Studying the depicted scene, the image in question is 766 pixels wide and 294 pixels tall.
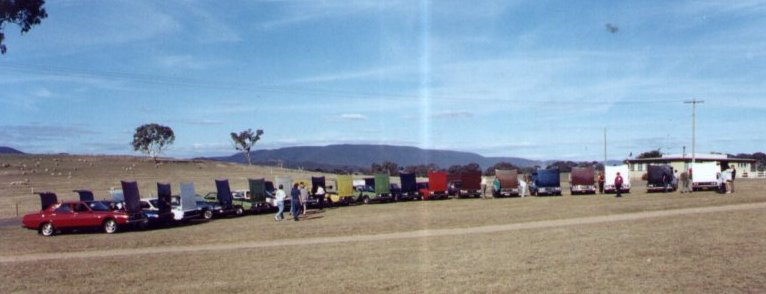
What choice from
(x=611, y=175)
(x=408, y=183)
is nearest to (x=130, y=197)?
(x=408, y=183)

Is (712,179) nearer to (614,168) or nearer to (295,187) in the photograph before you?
(614,168)

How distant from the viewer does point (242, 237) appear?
65.6 feet

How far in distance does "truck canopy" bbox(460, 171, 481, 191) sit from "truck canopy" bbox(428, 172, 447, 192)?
140 centimetres

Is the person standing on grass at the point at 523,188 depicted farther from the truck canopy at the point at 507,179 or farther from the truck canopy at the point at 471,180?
the truck canopy at the point at 471,180

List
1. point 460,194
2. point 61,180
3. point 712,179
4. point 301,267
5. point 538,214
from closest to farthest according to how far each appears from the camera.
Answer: point 301,267, point 538,214, point 712,179, point 460,194, point 61,180

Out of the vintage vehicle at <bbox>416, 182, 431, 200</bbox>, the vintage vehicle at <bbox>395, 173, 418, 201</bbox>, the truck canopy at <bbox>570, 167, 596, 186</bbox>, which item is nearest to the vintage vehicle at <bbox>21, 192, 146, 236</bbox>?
the vintage vehicle at <bbox>395, 173, 418, 201</bbox>

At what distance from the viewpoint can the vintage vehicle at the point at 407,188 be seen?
1716 inches

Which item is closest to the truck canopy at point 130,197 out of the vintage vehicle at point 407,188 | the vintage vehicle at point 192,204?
the vintage vehicle at point 192,204

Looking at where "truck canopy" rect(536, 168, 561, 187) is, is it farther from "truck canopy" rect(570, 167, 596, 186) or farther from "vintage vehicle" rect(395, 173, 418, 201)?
"vintage vehicle" rect(395, 173, 418, 201)

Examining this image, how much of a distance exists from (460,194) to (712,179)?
52.6ft

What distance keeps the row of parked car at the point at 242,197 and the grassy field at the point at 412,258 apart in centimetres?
117

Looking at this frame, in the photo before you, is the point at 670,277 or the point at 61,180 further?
the point at 61,180

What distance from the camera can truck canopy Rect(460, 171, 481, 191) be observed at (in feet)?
147

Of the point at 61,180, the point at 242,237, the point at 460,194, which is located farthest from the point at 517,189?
the point at 61,180
